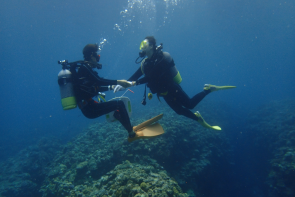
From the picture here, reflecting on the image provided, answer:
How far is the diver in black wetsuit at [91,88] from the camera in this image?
329 cm

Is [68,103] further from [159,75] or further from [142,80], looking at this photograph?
[159,75]

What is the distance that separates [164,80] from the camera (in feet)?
14.5

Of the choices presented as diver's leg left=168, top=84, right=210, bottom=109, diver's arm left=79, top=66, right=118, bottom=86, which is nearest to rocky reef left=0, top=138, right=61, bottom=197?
diver's arm left=79, top=66, right=118, bottom=86

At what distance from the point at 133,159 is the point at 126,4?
3539cm

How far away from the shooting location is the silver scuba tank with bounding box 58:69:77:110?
10.4 ft

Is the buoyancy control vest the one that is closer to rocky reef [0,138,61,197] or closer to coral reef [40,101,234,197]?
coral reef [40,101,234,197]

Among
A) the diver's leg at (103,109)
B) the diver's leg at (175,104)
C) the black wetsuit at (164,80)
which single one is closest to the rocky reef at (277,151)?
the black wetsuit at (164,80)

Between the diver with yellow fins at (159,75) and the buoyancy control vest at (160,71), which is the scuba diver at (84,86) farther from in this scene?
the buoyancy control vest at (160,71)

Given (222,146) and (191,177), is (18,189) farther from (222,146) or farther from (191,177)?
(222,146)

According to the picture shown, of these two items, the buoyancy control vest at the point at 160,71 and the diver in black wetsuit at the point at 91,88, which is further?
the buoyancy control vest at the point at 160,71

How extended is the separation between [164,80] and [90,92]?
89.5 inches

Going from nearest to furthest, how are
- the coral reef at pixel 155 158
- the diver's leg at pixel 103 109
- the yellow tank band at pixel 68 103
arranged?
the yellow tank band at pixel 68 103, the diver's leg at pixel 103 109, the coral reef at pixel 155 158

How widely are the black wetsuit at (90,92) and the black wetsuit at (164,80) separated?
1.00 m

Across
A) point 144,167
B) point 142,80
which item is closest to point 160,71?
point 142,80
